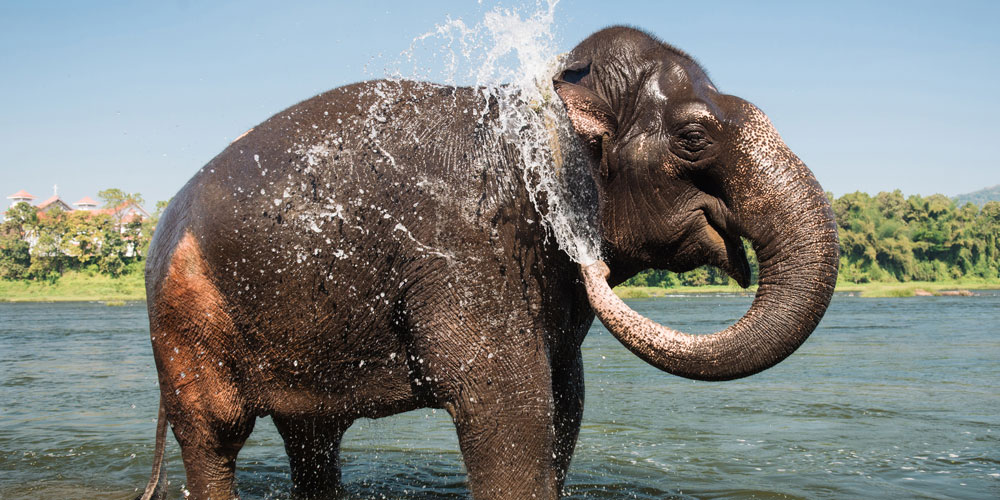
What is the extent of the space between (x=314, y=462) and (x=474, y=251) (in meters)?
2.34

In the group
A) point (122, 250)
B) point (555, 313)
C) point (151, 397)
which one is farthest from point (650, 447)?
point (122, 250)

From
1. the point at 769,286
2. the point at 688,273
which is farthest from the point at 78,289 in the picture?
the point at 769,286

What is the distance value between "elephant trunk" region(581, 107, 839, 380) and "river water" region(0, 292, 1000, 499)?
301 centimetres

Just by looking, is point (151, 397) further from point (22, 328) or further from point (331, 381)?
point (22, 328)

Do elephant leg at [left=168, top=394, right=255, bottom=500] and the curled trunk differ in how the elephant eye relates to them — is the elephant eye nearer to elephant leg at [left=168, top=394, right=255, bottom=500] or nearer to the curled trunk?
the curled trunk

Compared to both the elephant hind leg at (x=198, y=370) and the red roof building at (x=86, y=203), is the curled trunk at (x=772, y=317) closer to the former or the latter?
the elephant hind leg at (x=198, y=370)

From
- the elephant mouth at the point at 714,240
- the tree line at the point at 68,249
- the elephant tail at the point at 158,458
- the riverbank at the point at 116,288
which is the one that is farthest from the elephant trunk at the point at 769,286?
the tree line at the point at 68,249

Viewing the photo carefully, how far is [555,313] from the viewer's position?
3352mm

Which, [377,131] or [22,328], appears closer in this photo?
[377,131]

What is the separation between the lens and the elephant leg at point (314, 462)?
4.75 m

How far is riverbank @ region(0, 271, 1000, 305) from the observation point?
209 ft

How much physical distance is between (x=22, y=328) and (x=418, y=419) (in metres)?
24.9

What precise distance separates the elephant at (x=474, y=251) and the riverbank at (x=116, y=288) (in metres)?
57.6

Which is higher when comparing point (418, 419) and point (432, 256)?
point (432, 256)
